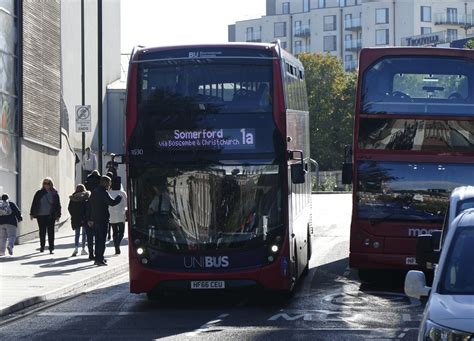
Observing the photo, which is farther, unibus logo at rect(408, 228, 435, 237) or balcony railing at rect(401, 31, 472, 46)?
balcony railing at rect(401, 31, 472, 46)

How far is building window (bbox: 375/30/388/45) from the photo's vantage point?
4985 inches

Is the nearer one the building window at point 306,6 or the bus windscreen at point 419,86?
the bus windscreen at point 419,86

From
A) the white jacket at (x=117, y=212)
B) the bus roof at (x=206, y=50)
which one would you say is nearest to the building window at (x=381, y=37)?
the white jacket at (x=117, y=212)

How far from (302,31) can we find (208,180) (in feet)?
391

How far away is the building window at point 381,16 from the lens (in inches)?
4948

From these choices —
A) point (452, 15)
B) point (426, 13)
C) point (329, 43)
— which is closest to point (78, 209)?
point (426, 13)

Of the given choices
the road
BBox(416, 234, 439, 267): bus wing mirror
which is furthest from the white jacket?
BBox(416, 234, 439, 267): bus wing mirror

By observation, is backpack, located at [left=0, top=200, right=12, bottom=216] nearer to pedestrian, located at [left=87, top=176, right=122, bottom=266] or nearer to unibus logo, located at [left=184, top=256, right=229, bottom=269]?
pedestrian, located at [left=87, top=176, right=122, bottom=266]

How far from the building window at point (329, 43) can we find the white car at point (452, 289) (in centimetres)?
12319

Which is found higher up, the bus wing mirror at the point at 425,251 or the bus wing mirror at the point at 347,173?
the bus wing mirror at the point at 347,173

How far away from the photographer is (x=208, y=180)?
17656mm

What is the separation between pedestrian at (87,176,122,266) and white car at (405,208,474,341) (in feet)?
46.8

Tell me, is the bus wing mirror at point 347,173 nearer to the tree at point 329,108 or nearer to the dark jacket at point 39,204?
the dark jacket at point 39,204

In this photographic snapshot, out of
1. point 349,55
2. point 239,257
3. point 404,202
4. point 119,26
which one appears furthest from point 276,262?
point 349,55
